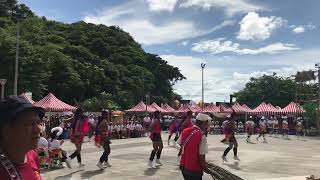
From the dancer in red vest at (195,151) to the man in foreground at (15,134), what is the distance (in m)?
5.04

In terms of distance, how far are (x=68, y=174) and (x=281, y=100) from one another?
80989mm

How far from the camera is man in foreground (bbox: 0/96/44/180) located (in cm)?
268

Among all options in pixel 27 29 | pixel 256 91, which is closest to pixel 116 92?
pixel 27 29

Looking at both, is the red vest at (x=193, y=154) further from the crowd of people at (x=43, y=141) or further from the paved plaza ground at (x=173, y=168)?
the paved plaza ground at (x=173, y=168)

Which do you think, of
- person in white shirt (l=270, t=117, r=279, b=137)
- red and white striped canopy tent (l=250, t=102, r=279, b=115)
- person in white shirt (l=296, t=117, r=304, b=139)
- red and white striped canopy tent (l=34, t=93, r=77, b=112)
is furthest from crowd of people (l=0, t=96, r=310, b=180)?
red and white striped canopy tent (l=250, t=102, r=279, b=115)

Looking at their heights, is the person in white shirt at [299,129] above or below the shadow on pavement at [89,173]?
above

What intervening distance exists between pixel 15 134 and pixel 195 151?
5207mm

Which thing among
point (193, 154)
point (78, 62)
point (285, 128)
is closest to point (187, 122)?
point (193, 154)

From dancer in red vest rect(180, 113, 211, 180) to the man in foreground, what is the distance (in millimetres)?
5042

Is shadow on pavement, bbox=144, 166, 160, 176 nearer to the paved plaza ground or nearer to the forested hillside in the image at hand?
the paved plaza ground

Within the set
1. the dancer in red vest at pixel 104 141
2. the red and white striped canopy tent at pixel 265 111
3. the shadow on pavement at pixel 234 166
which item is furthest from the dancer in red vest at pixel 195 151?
the red and white striped canopy tent at pixel 265 111

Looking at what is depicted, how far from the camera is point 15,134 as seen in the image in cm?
272

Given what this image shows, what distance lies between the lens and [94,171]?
15.1 m

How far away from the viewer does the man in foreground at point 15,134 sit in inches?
106
